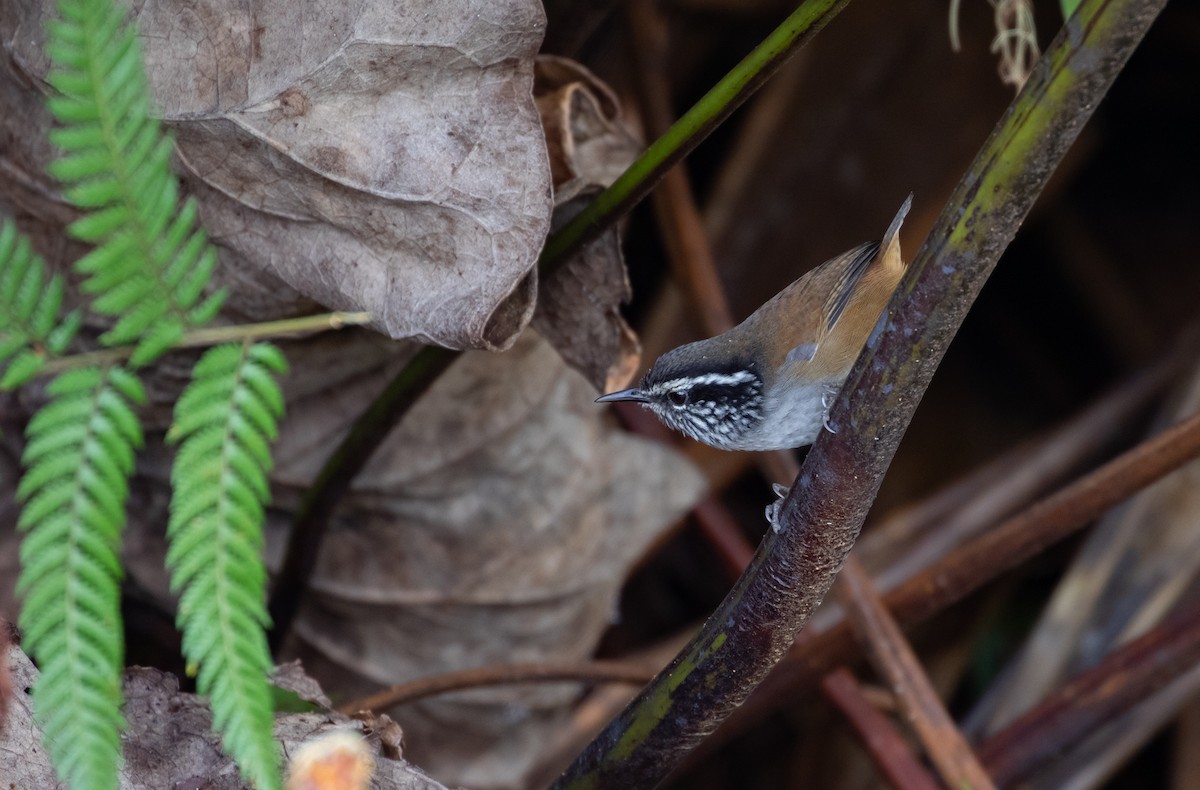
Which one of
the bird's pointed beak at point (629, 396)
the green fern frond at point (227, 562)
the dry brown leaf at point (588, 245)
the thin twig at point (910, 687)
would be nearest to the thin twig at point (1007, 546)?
the thin twig at point (910, 687)

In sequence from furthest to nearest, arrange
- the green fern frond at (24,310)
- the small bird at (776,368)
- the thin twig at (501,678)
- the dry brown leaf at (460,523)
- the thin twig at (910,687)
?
the dry brown leaf at (460,523)
the small bird at (776,368)
the thin twig at (910,687)
the thin twig at (501,678)
the green fern frond at (24,310)

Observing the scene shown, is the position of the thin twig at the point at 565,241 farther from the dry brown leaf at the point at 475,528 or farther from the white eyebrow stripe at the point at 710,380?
the white eyebrow stripe at the point at 710,380

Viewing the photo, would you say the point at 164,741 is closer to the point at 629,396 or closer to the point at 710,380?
the point at 629,396

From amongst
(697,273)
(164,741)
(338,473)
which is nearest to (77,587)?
(164,741)

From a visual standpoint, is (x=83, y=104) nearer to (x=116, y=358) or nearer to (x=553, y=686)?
(x=116, y=358)

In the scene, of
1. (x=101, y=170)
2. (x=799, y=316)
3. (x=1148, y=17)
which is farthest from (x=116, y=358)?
(x=799, y=316)

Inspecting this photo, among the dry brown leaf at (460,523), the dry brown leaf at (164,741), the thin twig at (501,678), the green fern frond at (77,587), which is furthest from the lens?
→ the dry brown leaf at (460,523)

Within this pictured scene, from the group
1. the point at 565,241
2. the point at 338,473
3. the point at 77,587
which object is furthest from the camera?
the point at 338,473
